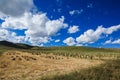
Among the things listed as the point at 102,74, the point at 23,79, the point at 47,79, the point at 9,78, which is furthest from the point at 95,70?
the point at 9,78

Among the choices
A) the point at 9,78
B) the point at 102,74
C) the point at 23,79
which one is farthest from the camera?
the point at 9,78

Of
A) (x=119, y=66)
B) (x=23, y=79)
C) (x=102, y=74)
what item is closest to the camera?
(x=102, y=74)

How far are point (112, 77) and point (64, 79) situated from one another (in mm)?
2785

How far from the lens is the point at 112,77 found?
13.9 m

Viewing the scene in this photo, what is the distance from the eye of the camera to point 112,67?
54.1ft

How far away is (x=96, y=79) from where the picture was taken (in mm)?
13539

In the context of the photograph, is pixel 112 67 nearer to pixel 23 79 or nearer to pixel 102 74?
pixel 102 74

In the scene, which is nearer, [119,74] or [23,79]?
[119,74]

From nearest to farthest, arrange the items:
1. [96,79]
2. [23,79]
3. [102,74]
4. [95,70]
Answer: [96,79]
[102,74]
[95,70]
[23,79]

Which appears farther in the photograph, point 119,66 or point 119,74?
point 119,66

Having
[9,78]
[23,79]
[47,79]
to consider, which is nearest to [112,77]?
[47,79]

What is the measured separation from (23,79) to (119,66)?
753 cm

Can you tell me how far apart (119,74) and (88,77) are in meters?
1.99

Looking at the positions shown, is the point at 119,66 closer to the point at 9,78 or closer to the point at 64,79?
the point at 64,79
